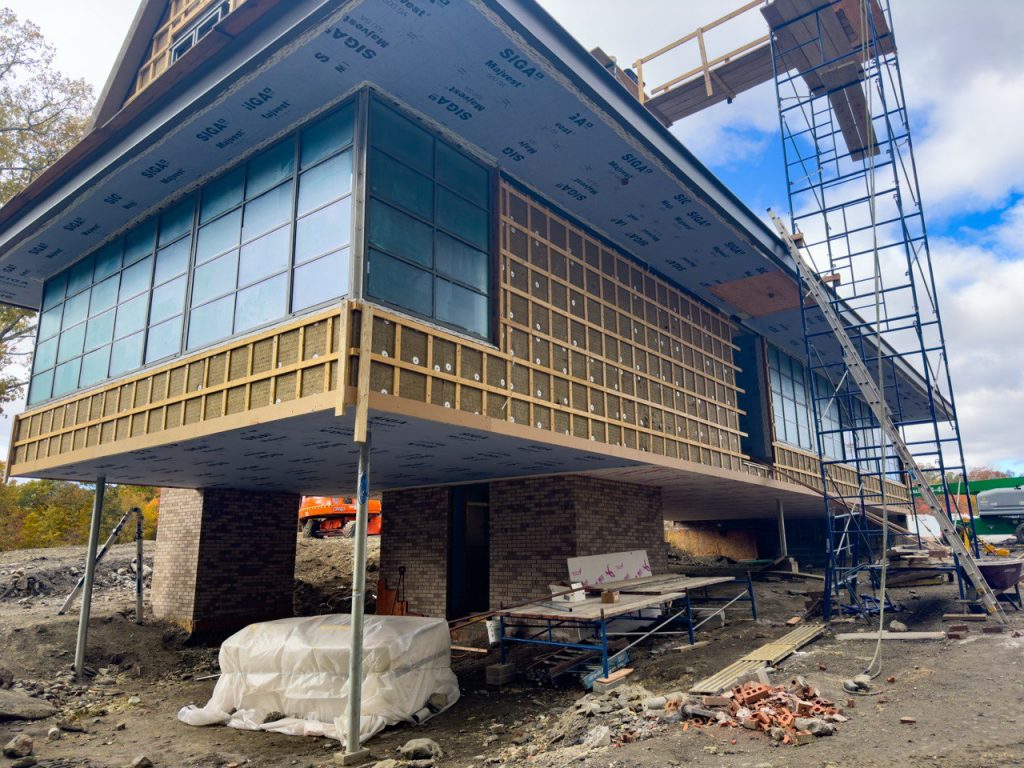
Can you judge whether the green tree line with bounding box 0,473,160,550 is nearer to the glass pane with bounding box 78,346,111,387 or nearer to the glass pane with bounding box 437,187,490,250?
the glass pane with bounding box 78,346,111,387

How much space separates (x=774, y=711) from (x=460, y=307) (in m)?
5.99

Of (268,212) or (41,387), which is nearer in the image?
(268,212)

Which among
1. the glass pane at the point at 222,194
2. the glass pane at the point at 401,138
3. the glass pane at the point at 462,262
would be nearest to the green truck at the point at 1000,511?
the glass pane at the point at 462,262

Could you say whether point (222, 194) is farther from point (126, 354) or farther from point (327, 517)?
point (327, 517)

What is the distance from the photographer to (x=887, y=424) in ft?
39.4

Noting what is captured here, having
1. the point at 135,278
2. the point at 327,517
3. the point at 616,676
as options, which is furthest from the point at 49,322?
the point at 327,517

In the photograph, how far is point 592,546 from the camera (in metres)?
13.1

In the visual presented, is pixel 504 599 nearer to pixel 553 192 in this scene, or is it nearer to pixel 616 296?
pixel 616 296

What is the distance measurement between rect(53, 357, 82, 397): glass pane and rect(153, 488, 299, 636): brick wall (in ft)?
11.2

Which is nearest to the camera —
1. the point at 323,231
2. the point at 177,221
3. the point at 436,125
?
the point at 323,231

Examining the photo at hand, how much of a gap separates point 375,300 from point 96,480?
8517 mm

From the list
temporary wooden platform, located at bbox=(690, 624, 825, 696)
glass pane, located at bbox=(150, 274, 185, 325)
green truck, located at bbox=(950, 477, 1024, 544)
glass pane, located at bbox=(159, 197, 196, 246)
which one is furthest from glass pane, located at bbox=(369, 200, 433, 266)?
green truck, located at bbox=(950, 477, 1024, 544)

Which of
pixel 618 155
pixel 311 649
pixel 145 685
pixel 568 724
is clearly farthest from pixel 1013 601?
pixel 145 685

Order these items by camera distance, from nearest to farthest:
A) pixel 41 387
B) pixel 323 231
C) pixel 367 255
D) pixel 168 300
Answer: pixel 367 255, pixel 323 231, pixel 168 300, pixel 41 387
